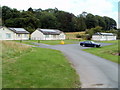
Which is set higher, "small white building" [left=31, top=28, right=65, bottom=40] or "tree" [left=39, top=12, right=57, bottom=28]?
"tree" [left=39, top=12, right=57, bottom=28]

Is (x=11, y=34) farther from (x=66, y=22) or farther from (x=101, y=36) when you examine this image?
(x=66, y=22)

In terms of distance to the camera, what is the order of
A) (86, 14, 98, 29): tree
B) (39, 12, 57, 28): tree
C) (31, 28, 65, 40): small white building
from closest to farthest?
(31, 28, 65, 40): small white building → (39, 12, 57, 28): tree → (86, 14, 98, 29): tree

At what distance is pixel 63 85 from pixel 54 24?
82355 mm

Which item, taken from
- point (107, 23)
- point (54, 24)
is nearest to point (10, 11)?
point (54, 24)

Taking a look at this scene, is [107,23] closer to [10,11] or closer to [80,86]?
[10,11]

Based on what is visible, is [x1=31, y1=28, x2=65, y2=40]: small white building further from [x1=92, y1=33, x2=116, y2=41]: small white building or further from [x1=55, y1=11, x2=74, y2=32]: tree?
[x1=55, y1=11, x2=74, y2=32]: tree

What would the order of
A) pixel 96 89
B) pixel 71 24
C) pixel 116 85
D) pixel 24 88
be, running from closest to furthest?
pixel 24 88 → pixel 96 89 → pixel 116 85 → pixel 71 24

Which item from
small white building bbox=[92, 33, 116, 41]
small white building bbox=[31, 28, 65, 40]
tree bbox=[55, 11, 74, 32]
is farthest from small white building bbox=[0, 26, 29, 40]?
tree bbox=[55, 11, 74, 32]

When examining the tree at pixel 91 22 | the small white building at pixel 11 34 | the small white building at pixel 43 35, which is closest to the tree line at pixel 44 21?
the tree at pixel 91 22

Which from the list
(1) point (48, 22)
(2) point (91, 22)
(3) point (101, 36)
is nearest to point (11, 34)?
(3) point (101, 36)

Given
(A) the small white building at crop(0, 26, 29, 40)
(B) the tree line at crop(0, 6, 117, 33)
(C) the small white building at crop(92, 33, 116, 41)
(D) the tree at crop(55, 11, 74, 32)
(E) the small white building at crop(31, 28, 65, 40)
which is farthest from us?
(D) the tree at crop(55, 11, 74, 32)

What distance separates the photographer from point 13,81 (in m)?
7.60

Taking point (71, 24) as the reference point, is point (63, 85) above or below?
below

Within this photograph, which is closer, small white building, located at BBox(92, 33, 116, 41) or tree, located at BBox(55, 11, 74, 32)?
small white building, located at BBox(92, 33, 116, 41)
